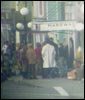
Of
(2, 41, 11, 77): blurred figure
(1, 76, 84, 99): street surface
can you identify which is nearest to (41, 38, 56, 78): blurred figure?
(1, 76, 84, 99): street surface

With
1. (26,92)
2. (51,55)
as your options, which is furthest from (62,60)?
(26,92)

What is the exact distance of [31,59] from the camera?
12930 mm

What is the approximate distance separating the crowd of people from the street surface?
172mm

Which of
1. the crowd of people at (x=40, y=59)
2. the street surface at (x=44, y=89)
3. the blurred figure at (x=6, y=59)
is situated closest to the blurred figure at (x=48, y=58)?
the crowd of people at (x=40, y=59)

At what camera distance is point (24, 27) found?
1275 cm

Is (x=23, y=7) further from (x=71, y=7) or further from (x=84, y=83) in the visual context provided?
(x=84, y=83)

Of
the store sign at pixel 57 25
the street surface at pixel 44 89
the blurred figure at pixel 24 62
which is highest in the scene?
the store sign at pixel 57 25

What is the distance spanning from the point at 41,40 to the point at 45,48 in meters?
0.22

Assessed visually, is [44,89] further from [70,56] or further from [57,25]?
[57,25]

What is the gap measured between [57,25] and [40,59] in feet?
3.05

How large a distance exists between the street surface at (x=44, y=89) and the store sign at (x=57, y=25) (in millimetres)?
A: 1206

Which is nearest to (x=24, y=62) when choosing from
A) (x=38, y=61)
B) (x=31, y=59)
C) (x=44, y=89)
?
(x=31, y=59)

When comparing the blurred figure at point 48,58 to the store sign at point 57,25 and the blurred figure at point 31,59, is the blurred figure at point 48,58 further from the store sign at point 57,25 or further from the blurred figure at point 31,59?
the store sign at point 57,25

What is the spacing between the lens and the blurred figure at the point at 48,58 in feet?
42.5
